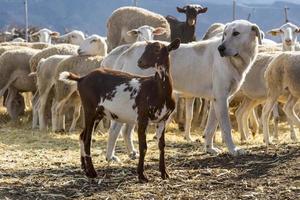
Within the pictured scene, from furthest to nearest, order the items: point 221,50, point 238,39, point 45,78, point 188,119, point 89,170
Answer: point 45,78 < point 188,119 < point 238,39 < point 221,50 < point 89,170

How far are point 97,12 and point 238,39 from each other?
133709 mm

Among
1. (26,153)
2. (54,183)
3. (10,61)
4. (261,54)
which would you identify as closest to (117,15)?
(10,61)

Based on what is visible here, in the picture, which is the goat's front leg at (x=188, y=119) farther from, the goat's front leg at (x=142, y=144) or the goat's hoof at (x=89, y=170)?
the goat's front leg at (x=142, y=144)

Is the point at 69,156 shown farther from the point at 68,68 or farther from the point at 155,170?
the point at 68,68

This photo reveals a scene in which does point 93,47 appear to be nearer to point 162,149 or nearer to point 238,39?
point 238,39

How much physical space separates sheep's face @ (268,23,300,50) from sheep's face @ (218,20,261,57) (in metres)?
6.44

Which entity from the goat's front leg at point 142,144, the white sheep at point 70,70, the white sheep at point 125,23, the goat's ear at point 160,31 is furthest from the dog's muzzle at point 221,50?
the white sheep at point 125,23

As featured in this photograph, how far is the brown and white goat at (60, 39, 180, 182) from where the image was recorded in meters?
6.78

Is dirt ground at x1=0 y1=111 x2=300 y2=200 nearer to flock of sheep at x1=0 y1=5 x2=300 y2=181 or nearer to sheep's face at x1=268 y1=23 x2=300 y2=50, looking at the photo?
flock of sheep at x1=0 y1=5 x2=300 y2=181

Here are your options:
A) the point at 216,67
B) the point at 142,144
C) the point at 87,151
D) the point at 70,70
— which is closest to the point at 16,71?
the point at 70,70

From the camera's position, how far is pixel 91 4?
14875 centimetres

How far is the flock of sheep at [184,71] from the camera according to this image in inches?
338

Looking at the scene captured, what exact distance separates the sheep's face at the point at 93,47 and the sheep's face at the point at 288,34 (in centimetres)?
380

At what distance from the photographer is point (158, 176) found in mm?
7098
